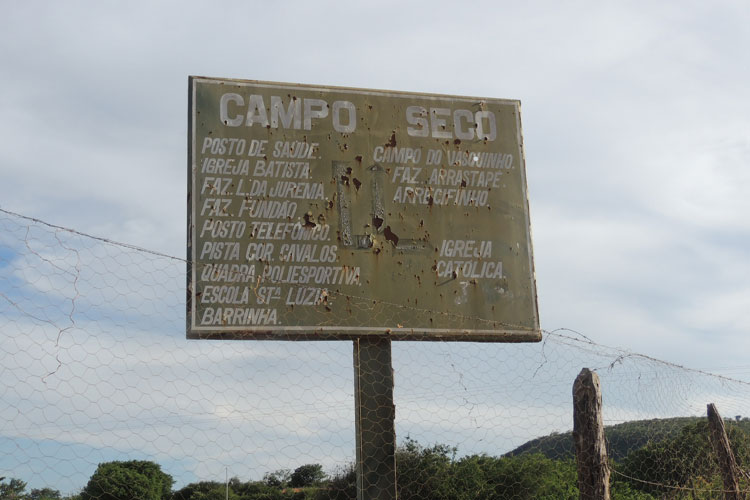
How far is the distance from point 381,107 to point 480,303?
2.03 metres

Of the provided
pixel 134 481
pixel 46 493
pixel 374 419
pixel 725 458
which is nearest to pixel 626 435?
pixel 725 458

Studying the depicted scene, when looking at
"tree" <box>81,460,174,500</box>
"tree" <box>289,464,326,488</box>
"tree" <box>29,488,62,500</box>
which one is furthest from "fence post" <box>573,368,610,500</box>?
"tree" <box>81,460,174,500</box>

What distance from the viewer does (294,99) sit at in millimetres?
7039

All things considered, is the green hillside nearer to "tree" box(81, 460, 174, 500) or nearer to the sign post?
the sign post

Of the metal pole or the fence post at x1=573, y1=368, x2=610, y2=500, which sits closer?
the fence post at x1=573, y1=368, x2=610, y2=500

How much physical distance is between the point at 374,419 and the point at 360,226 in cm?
166

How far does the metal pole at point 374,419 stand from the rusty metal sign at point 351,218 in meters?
0.19

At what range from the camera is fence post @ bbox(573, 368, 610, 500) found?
572 cm

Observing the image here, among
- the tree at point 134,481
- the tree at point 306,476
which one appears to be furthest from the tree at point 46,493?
the tree at point 134,481

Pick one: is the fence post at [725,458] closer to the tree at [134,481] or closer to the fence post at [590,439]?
the fence post at [590,439]

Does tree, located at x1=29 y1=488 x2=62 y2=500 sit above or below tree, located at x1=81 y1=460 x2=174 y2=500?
below

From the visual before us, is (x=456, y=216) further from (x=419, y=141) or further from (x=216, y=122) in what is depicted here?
(x=216, y=122)

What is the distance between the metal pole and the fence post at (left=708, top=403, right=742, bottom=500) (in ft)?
10.7

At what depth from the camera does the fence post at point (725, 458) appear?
728 centimetres
